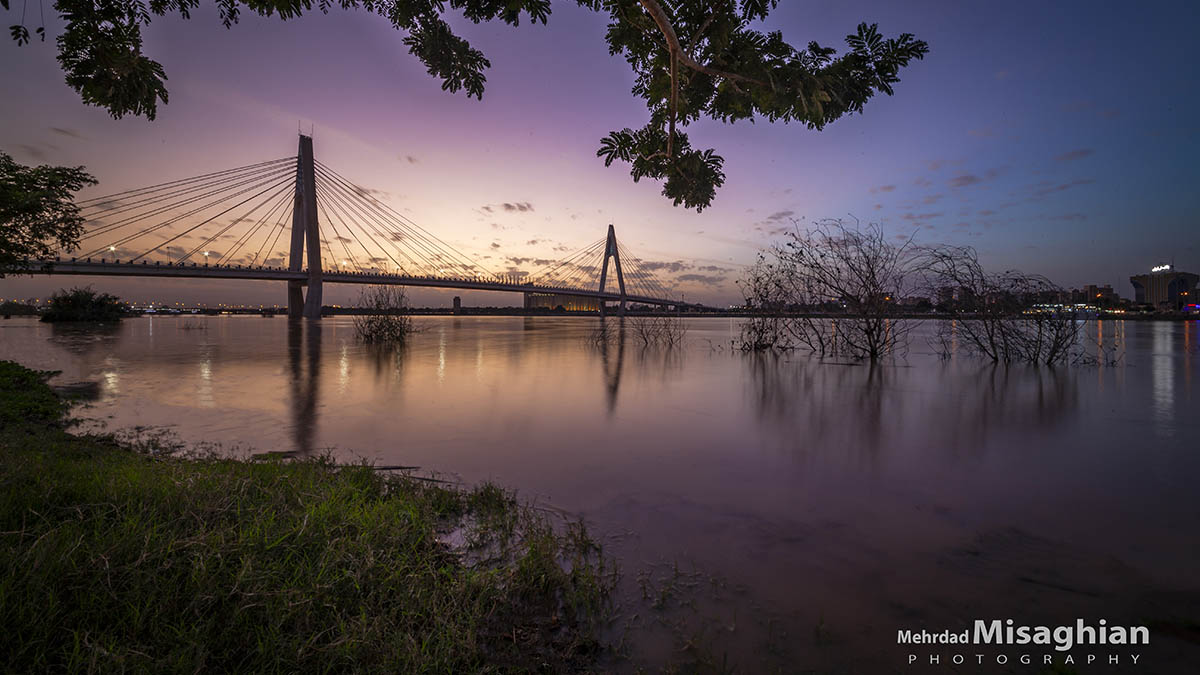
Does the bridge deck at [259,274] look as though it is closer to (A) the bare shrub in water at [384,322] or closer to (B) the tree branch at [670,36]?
(A) the bare shrub in water at [384,322]

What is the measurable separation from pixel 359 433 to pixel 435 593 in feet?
15.4

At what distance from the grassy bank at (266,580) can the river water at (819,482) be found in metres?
0.47

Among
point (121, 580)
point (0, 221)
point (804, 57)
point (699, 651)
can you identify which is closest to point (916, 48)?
point (804, 57)

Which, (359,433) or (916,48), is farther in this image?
(359,433)

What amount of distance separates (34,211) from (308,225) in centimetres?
3592

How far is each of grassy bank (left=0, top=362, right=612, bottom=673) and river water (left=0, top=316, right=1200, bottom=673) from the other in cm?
47

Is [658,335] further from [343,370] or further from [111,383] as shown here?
[111,383]

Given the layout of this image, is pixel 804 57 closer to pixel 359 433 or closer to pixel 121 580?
pixel 121 580

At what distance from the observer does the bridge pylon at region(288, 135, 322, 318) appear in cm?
4081

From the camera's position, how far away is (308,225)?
40.6 m

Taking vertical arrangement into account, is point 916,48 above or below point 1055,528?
above

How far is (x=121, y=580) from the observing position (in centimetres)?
190

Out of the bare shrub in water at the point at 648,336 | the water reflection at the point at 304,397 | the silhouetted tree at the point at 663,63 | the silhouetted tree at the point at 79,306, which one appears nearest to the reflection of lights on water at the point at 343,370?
the water reflection at the point at 304,397

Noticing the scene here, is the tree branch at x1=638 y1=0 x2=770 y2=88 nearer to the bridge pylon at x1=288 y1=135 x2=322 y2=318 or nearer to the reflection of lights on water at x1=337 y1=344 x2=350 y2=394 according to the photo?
the reflection of lights on water at x1=337 y1=344 x2=350 y2=394
